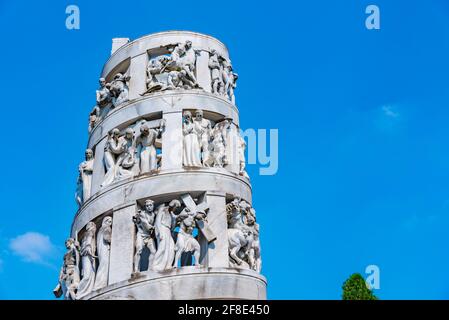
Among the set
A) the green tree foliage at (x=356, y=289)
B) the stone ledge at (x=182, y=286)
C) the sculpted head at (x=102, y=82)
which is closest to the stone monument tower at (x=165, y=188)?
the stone ledge at (x=182, y=286)

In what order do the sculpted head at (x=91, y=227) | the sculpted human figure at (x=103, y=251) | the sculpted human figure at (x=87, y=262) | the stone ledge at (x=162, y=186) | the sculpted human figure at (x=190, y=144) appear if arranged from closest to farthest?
the sculpted human figure at (x=103, y=251) < the sculpted human figure at (x=87, y=262) < the stone ledge at (x=162, y=186) < the sculpted head at (x=91, y=227) < the sculpted human figure at (x=190, y=144)

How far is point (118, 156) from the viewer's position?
14.7 meters

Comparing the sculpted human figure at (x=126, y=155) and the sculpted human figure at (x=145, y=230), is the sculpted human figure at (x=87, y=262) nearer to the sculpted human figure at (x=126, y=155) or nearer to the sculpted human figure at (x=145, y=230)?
the sculpted human figure at (x=145, y=230)

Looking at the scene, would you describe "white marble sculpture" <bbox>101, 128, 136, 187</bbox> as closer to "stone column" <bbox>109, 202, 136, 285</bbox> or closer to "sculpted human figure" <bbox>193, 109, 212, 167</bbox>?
"stone column" <bbox>109, 202, 136, 285</bbox>

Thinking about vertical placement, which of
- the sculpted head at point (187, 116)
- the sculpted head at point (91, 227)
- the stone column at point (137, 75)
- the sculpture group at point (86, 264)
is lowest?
the sculpture group at point (86, 264)

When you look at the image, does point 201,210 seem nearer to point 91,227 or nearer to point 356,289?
point 91,227

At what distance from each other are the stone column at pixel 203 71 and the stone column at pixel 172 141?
1324 millimetres

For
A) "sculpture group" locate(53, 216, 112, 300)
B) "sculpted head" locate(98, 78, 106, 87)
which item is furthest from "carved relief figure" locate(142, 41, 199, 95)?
"sculpture group" locate(53, 216, 112, 300)

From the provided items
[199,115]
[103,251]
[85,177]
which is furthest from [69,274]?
[199,115]

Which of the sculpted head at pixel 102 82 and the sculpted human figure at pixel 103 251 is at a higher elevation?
the sculpted head at pixel 102 82

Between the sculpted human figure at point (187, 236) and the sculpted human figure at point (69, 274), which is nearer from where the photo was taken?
the sculpted human figure at point (187, 236)

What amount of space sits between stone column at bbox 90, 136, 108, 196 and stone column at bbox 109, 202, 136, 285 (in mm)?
1407

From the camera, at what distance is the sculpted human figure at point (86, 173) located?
15.1 metres
